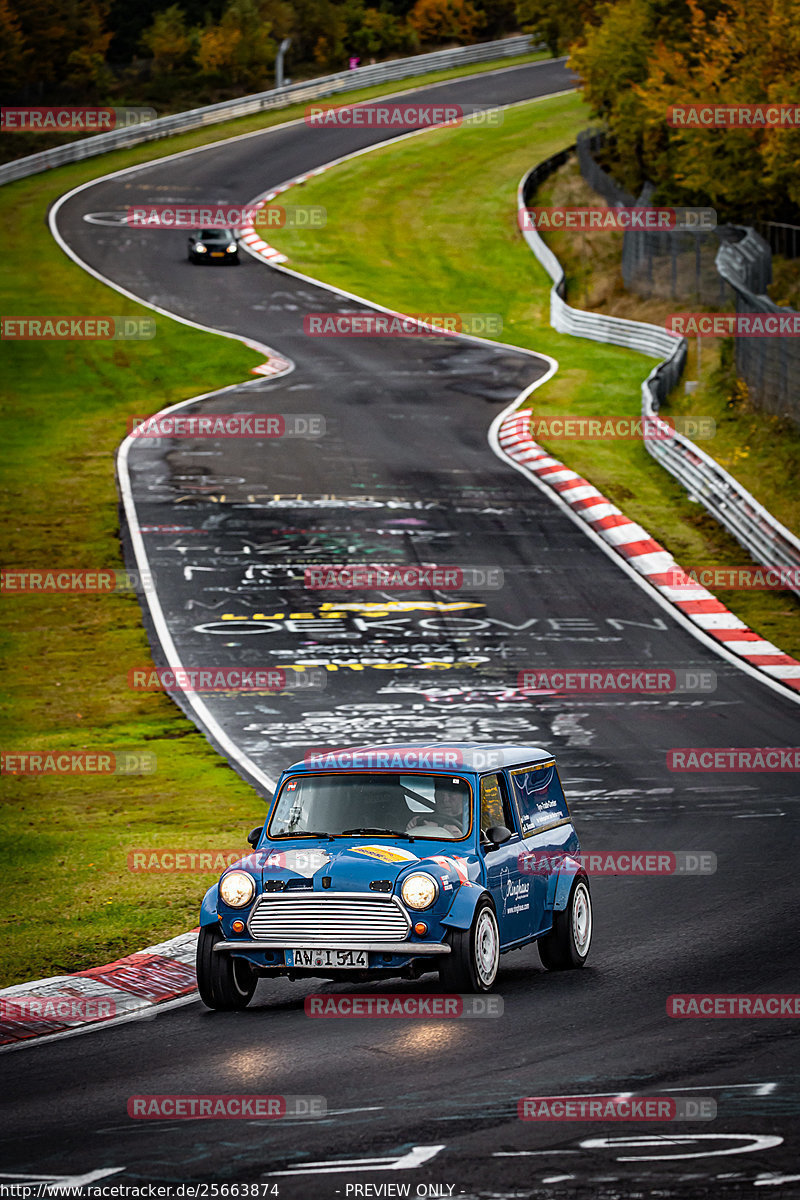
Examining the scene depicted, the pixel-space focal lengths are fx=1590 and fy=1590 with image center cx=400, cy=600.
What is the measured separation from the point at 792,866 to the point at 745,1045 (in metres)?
5.04

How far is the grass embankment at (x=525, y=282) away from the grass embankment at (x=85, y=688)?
9956 mm

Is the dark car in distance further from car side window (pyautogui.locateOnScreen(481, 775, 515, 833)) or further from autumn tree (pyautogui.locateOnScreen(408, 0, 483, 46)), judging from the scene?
→ autumn tree (pyautogui.locateOnScreen(408, 0, 483, 46))

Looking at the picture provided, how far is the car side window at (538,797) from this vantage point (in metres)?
11.5

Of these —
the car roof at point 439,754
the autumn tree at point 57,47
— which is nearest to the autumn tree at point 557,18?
the autumn tree at point 57,47

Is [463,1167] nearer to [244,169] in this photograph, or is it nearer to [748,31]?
[748,31]

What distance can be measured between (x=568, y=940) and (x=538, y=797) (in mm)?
1145

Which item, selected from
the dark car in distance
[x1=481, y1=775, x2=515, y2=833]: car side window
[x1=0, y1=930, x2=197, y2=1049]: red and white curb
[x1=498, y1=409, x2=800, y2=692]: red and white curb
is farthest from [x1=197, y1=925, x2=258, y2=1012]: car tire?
the dark car in distance

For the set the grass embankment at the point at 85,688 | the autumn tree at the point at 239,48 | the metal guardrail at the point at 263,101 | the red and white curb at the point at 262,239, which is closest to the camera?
the grass embankment at the point at 85,688

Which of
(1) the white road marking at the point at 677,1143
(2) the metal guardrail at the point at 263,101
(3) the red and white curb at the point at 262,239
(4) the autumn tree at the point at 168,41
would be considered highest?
(4) the autumn tree at the point at 168,41

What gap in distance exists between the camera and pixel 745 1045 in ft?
29.5

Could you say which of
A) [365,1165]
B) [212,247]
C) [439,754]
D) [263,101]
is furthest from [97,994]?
[263,101]

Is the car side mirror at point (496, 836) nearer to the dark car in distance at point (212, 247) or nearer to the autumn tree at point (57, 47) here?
the dark car in distance at point (212, 247)

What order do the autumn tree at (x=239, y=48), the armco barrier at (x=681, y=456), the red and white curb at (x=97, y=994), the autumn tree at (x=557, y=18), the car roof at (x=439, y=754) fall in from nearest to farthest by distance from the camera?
→ the red and white curb at (x=97, y=994) < the car roof at (x=439, y=754) < the armco barrier at (x=681, y=456) < the autumn tree at (x=557, y=18) < the autumn tree at (x=239, y=48)

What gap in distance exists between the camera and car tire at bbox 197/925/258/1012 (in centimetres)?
1022
